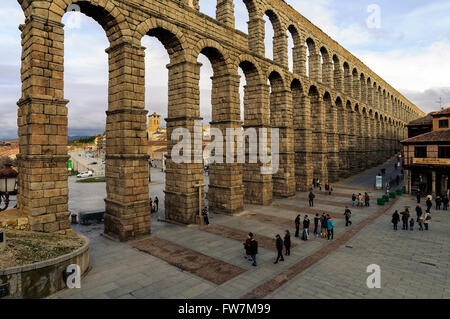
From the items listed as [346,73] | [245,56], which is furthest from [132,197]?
[346,73]

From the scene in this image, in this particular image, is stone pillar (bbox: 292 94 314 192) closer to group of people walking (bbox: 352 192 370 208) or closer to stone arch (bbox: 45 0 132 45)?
group of people walking (bbox: 352 192 370 208)

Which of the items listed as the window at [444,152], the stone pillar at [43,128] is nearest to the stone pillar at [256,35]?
the stone pillar at [43,128]

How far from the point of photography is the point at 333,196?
29.3m

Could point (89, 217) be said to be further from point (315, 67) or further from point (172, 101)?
point (315, 67)

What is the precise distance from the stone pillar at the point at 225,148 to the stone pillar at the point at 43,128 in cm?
1123

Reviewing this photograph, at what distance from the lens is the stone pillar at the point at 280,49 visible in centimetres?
2734

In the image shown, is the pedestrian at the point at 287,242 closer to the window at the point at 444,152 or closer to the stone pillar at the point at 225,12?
the stone pillar at the point at 225,12

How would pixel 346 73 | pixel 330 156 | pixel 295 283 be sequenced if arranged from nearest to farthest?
pixel 295 283 → pixel 330 156 → pixel 346 73

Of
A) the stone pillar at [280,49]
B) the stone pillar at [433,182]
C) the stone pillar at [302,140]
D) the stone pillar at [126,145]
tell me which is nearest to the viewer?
the stone pillar at [126,145]

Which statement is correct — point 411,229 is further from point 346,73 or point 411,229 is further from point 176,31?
point 346,73

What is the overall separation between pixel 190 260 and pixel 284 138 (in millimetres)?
18583

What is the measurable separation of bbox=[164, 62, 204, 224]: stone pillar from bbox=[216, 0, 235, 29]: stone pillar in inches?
215

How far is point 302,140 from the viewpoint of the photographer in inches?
1250

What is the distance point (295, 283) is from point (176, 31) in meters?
15.3
